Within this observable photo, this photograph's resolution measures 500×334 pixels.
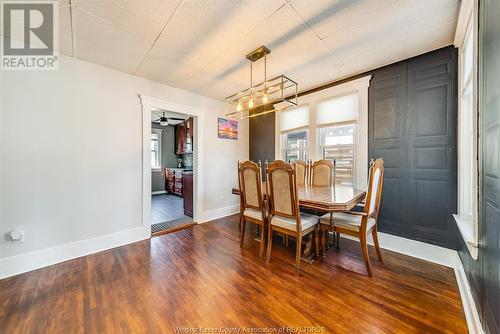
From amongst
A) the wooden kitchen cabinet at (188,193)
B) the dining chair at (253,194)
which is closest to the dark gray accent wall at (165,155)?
the wooden kitchen cabinet at (188,193)

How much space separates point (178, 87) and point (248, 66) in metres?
Answer: 1.44

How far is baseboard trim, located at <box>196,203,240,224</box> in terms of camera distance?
3.77 metres

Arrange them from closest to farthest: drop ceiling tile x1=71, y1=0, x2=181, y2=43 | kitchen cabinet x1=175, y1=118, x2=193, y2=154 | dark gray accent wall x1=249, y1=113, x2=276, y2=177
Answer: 1. drop ceiling tile x1=71, y1=0, x2=181, y2=43
2. dark gray accent wall x1=249, y1=113, x2=276, y2=177
3. kitchen cabinet x1=175, y1=118, x2=193, y2=154

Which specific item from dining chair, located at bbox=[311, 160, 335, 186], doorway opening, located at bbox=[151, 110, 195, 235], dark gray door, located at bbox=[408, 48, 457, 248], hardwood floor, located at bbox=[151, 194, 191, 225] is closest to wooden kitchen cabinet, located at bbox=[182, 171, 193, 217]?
hardwood floor, located at bbox=[151, 194, 191, 225]

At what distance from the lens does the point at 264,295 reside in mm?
1681

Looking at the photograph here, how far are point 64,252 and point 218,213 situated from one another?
2.35 metres

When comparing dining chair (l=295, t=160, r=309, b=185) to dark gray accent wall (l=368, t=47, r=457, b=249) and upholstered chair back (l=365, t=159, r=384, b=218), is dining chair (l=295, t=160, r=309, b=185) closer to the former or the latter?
dark gray accent wall (l=368, t=47, r=457, b=249)

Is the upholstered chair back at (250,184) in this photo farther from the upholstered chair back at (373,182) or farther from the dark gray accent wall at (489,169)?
the dark gray accent wall at (489,169)

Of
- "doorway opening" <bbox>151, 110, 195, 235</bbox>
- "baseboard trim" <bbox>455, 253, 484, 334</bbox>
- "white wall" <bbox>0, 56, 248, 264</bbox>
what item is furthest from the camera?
"doorway opening" <bbox>151, 110, 195, 235</bbox>

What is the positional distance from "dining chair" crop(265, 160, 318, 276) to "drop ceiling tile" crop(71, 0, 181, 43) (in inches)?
67.9

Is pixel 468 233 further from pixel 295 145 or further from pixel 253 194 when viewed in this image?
pixel 295 145

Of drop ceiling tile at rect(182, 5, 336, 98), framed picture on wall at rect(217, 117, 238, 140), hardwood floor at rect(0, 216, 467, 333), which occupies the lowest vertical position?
hardwood floor at rect(0, 216, 467, 333)

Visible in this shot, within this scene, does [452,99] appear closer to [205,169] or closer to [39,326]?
[205,169]

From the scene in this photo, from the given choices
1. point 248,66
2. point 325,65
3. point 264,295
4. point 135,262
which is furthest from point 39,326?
point 325,65
